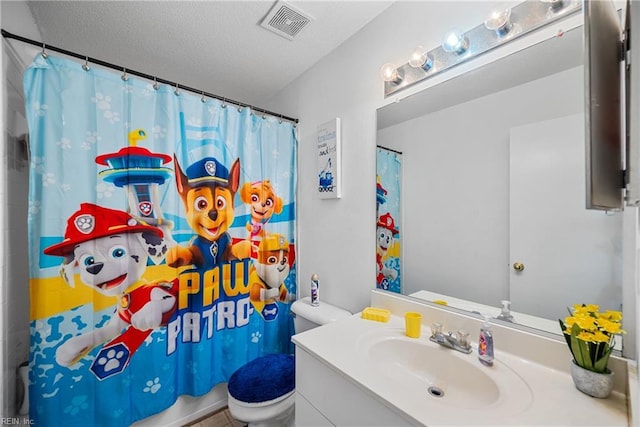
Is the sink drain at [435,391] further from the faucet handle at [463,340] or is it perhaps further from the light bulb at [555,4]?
the light bulb at [555,4]

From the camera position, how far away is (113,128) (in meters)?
1.21

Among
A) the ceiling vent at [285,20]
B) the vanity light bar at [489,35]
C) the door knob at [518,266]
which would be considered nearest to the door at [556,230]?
the door knob at [518,266]

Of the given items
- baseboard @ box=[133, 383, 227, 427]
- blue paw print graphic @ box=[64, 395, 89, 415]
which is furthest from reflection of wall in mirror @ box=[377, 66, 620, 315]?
blue paw print graphic @ box=[64, 395, 89, 415]

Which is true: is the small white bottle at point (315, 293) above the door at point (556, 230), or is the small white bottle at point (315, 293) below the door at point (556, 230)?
below

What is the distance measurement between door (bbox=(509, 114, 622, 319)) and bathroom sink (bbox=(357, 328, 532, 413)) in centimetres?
28

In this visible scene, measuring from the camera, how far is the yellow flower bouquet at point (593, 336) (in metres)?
0.64

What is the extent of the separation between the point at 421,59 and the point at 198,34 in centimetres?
124

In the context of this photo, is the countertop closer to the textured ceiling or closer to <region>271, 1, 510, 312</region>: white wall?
<region>271, 1, 510, 312</region>: white wall

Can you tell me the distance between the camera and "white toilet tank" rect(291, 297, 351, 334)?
55.3 inches

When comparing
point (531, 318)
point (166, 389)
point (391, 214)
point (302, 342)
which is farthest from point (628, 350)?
point (166, 389)

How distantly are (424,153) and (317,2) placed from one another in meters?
0.92

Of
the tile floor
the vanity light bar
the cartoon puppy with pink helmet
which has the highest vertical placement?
the vanity light bar

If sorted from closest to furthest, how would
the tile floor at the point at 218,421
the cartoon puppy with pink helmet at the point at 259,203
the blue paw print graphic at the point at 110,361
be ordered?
the blue paw print graphic at the point at 110,361 < the tile floor at the point at 218,421 < the cartoon puppy with pink helmet at the point at 259,203

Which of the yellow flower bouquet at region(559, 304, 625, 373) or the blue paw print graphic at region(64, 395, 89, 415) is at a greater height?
the yellow flower bouquet at region(559, 304, 625, 373)
